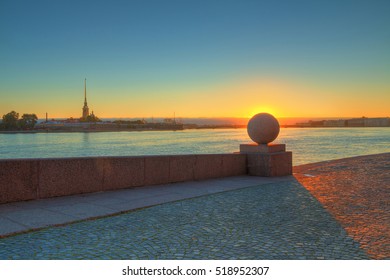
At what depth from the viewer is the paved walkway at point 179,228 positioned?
13.0ft

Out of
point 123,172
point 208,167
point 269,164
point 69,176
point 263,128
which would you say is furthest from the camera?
point 263,128

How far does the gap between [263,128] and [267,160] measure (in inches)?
35.3

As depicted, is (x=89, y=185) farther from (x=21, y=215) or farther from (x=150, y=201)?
(x=21, y=215)

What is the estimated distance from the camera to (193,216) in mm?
5523

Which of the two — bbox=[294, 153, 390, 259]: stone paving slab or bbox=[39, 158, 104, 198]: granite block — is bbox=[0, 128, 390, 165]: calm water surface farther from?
bbox=[39, 158, 104, 198]: granite block

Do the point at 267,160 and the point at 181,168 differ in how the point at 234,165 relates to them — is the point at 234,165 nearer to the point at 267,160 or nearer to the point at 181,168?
the point at 267,160

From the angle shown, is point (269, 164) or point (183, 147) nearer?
point (269, 164)

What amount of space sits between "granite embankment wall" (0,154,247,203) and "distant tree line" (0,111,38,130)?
17657 cm

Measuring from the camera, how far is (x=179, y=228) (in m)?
4.86

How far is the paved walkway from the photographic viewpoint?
396 cm

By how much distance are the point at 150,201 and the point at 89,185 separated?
4.76ft

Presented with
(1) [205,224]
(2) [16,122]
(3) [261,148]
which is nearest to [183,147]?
(3) [261,148]

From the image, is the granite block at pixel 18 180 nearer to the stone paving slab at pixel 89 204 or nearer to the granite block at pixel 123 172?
the stone paving slab at pixel 89 204

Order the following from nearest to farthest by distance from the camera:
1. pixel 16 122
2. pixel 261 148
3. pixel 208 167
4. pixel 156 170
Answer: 1. pixel 156 170
2. pixel 208 167
3. pixel 261 148
4. pixel 16 122
